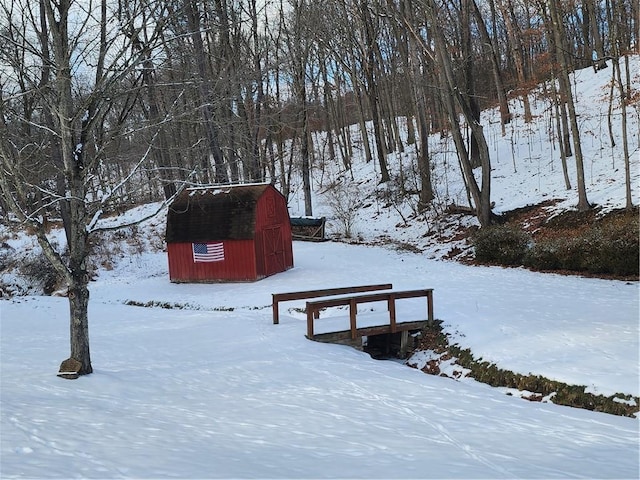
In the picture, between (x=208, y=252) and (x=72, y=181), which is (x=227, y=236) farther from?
(x=72, y=181)

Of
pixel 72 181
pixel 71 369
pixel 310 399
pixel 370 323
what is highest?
pixel 72 181

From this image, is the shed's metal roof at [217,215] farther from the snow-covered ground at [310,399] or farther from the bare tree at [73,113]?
the bare tree at [73,113]

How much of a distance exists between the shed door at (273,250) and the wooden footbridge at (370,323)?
8.00 meters

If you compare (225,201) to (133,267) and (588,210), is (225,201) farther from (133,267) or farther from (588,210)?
(588,210)

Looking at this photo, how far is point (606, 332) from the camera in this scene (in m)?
9.33

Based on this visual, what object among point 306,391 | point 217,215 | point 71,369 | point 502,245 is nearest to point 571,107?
point 502,245

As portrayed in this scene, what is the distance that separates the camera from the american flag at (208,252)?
20234 mm

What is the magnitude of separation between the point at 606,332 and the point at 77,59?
9647 mm

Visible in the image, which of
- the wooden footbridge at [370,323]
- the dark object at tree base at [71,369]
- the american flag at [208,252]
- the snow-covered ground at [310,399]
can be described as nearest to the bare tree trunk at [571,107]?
the snow-covered ground at [310,399]

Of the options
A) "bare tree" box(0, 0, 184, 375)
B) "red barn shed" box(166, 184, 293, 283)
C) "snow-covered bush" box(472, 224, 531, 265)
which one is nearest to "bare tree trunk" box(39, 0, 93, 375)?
"bare tree" box(0, 0, 184, 375)

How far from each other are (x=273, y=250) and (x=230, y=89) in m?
11.9

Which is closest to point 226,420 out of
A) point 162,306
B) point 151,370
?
point 151,370

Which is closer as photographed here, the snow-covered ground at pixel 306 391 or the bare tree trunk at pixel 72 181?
the snow-covered ground at pixel 306 391

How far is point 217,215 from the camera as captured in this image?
20.5 m
